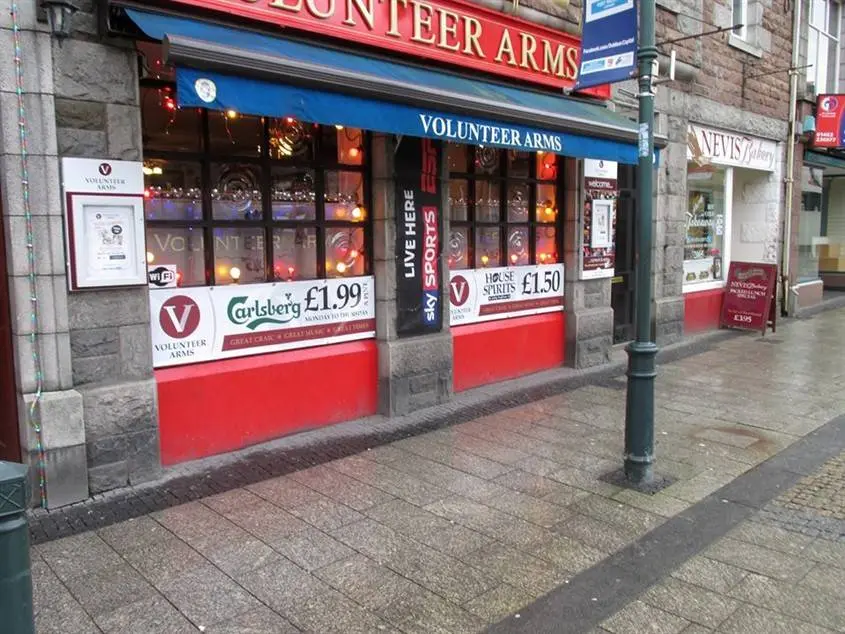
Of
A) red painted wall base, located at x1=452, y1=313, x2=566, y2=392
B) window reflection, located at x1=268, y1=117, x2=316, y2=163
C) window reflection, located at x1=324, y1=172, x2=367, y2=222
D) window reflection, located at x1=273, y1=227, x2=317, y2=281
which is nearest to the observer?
window reflection, located at x1=268, y1=117, x2=316, y2=163

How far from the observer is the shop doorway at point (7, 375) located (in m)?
4.71

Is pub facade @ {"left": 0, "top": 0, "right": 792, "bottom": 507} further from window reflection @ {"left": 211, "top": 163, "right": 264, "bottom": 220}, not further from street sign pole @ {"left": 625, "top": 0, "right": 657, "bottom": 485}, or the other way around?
street sign pole @ {"left": 625, "top": 0, "right": 657, "bottom": 485}

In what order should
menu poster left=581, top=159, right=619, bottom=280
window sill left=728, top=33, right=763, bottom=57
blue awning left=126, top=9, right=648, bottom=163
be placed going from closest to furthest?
blue awning left=126, top=9, right=648, bottom=163
menu poster left=581, top=159, right=619, bottom=280
window sill left=728, top=33, right=763, bottom=57

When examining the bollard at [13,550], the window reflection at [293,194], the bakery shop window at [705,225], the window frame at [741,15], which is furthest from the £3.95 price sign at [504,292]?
the window frame at [741,15]

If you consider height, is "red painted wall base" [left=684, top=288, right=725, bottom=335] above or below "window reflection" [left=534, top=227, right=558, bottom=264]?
below

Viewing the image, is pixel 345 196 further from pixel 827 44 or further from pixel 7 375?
pixel 827 44

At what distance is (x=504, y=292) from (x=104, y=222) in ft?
16.1

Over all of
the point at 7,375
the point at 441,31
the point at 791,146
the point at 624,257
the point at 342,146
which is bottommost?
the point at 7,375

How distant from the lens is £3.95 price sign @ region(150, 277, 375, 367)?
18.4 feet

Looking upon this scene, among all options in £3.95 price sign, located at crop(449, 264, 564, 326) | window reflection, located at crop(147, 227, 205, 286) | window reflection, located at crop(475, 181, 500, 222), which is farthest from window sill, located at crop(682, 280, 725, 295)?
window reflection, located at crop(147, 227, 205, 286)

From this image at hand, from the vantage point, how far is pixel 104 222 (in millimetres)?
4938

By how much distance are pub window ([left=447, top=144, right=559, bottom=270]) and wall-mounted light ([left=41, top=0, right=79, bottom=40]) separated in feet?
13.6

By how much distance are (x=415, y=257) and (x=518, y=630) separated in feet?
14.1

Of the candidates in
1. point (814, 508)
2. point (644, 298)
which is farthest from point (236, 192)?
point (814, 508)
